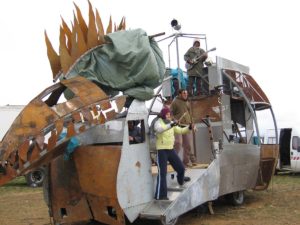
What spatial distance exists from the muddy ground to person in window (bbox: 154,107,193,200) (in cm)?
119

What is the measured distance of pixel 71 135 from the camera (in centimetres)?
720

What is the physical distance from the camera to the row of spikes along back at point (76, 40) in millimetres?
8156

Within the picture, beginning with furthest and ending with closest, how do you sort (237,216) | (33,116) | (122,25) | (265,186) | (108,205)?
(265,186) → (237,216) → (122,25) → (108,205) → (33,116)

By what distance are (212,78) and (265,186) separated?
3206 mm

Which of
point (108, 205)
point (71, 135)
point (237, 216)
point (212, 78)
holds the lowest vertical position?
point (237, 216)

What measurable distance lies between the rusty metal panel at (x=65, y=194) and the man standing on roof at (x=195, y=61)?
4.42 m

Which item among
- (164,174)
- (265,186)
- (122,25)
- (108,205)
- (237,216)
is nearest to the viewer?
(108,205)

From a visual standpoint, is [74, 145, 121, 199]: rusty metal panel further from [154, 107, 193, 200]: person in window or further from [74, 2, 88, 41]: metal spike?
[74, 2, 88, 41]: metal spike

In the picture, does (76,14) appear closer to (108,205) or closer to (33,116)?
(33,116)

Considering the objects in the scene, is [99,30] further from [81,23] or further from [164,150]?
[164,150]

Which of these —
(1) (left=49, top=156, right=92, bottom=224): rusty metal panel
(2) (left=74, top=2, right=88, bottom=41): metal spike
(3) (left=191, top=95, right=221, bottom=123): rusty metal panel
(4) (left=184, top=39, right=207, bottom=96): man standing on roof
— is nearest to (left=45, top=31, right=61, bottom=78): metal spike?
(2) (left=74, top=2, right=88, bottom=41): metal spike

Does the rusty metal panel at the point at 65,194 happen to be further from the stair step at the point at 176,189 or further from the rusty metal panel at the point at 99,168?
the stair step at the point at 176,189

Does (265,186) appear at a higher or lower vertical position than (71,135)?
lower

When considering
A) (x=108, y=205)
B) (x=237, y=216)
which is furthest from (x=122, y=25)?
(x=237, y=216)
